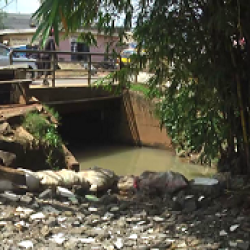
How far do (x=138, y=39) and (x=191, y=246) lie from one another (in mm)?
2373

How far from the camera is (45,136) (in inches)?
333

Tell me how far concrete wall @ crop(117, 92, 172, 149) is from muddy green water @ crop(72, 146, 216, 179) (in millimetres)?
315

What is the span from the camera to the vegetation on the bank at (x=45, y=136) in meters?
8.30

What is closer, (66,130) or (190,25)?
(190,25)

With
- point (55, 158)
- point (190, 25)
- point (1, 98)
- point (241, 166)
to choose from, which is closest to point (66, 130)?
point (1, 98)

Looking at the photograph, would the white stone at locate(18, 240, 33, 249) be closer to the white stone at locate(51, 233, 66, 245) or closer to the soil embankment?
the white stone at locate(51, 233, 66, 245)

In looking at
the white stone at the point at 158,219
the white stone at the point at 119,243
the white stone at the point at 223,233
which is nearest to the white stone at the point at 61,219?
the white stone at the point at 119,243

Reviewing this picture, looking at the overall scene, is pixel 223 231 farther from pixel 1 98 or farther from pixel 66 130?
pixel 66 130

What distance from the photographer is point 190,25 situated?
4766 mm

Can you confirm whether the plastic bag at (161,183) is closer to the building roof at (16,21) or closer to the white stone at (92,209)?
the white stone at (92,209)

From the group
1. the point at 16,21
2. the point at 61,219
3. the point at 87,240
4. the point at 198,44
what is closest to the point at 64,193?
the point at 61,219

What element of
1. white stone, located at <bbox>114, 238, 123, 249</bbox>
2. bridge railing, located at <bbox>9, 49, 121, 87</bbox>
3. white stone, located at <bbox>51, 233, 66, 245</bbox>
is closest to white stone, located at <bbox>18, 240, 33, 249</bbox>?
white stone, located at <bbox>51, 233, 66, 245</bbox>

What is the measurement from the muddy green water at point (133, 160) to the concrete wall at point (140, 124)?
0.31 metres

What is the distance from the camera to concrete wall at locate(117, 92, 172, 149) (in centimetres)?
1349
